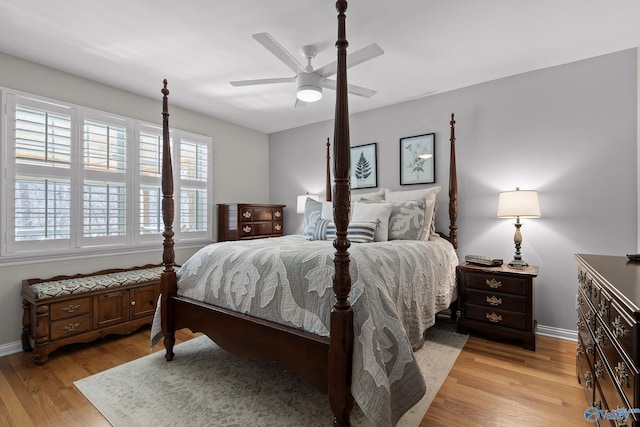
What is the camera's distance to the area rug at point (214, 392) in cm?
175

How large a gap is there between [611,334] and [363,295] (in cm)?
102

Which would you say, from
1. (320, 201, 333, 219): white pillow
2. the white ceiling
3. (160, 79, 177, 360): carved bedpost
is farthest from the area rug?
the white ceiling

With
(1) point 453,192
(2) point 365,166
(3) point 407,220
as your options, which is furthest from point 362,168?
(3) point 407,220

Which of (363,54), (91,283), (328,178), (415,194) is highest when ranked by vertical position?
(363,54)

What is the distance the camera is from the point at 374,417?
54.3 inches

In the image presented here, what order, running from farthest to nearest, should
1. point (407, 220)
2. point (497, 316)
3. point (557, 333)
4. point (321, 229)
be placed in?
point (321, 229), point (407, 220), point (557, 333), point (497, 316)

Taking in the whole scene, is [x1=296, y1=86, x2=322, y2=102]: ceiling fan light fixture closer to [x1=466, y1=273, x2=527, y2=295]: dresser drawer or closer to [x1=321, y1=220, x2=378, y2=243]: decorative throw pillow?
[x1=321, y1=220, x2=378, y2=243]: decorative throw pillow

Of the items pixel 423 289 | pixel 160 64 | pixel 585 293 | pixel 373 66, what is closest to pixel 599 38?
pixel 373 66

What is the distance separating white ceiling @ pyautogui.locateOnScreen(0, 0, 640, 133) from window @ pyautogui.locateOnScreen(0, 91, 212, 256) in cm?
51

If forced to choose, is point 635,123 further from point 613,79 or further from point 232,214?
point 232,214

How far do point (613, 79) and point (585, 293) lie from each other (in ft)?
6.96

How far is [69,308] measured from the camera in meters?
2.64

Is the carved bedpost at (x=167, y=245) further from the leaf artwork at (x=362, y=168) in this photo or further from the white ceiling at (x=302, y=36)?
the leaf artwork at (x=362, y=168)

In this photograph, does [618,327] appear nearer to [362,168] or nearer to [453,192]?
[453,192]
